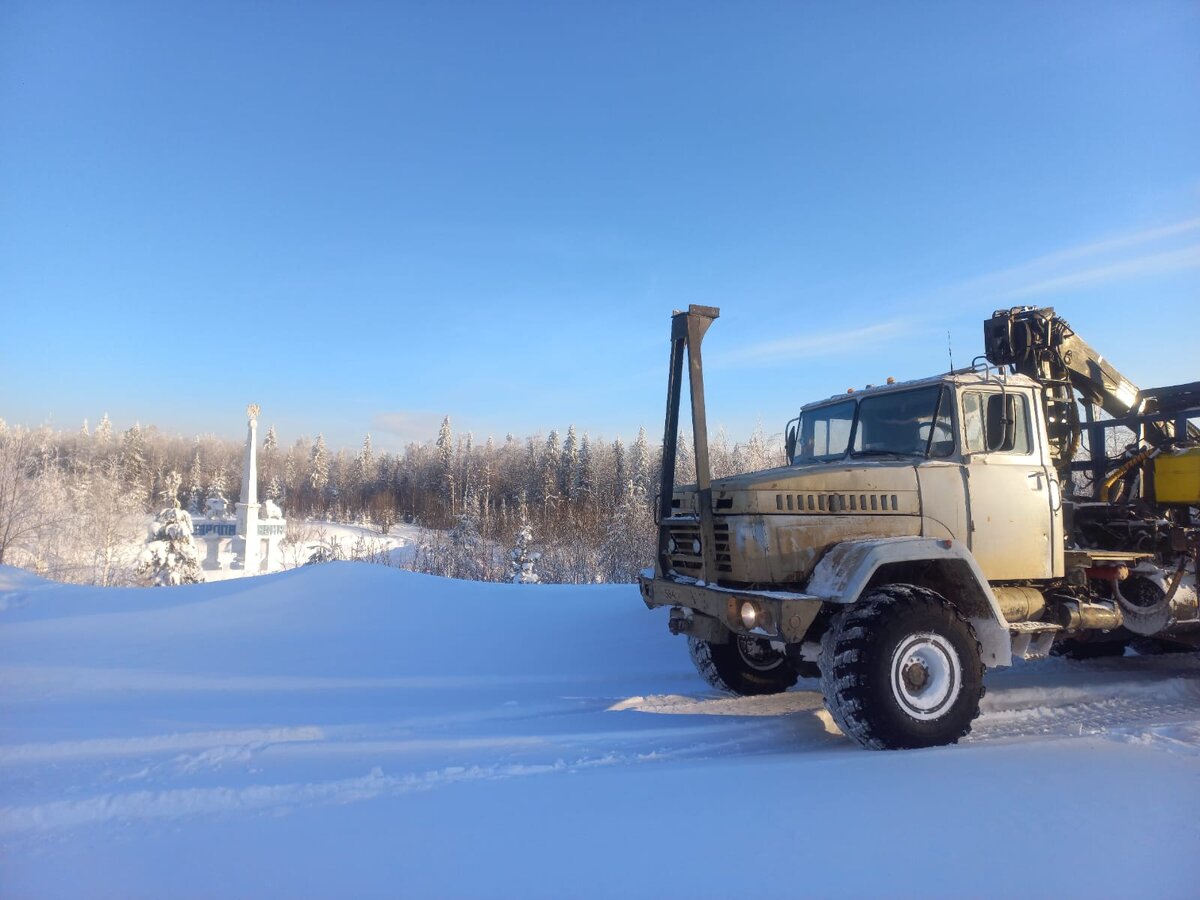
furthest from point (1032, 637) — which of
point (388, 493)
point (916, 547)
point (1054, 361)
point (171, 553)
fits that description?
point (388, 493)

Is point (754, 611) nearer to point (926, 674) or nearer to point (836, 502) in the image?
point (836, 502)

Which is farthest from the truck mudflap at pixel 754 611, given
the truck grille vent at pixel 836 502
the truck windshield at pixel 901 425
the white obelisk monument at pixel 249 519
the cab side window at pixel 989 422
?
the white obelisk monument at pixel 249 519

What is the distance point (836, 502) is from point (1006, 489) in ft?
5.35

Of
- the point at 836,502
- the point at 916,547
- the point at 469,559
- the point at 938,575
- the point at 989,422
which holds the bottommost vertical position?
the point at 469,559

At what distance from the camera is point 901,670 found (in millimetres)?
5098

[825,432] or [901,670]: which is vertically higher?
[825,432]

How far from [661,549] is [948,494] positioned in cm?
237

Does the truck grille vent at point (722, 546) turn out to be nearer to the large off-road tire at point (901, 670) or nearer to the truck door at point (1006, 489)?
the large off-road tire at point (901, 670)

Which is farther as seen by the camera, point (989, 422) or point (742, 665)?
point (742, 665)

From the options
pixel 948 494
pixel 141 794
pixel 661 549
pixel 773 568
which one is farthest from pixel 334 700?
pixel 948 494

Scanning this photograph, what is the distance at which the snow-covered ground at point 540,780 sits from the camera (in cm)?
314

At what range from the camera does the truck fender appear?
5.07 metres

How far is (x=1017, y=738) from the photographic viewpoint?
5.28 m

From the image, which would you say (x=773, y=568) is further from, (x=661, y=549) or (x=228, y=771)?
(x=228, y=771)
